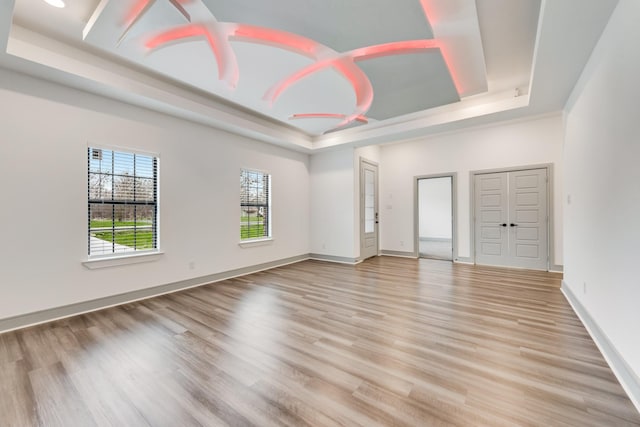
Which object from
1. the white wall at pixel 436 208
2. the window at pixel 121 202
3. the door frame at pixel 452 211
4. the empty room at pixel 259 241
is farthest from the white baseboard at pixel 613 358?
the white wall at pixel 436 208

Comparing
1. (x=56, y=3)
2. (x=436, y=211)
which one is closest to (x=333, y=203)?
(x=56, y=3)

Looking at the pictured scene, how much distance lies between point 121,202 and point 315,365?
11.5 ft

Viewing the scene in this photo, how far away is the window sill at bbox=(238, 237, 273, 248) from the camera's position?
210 inches

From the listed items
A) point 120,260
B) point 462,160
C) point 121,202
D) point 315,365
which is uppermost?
point 462,160

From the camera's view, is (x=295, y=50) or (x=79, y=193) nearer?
(x=295, y=50)

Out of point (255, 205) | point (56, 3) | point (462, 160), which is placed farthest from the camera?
point (462, 160)

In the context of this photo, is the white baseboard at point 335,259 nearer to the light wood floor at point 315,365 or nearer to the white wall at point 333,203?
the white wall at point 333,203

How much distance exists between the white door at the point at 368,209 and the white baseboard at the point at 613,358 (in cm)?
411

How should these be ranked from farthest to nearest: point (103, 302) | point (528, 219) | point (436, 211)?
point (436, 211) → point (528, 219) → point (103, 302)

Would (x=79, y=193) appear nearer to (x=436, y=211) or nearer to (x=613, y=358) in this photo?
(x=613, y=358)

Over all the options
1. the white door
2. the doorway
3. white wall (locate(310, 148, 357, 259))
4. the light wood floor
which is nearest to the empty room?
the light wood floor

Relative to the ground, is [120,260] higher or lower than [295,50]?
lower

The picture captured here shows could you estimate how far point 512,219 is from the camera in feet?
18.4

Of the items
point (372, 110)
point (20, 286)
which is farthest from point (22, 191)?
point (372, 110)
